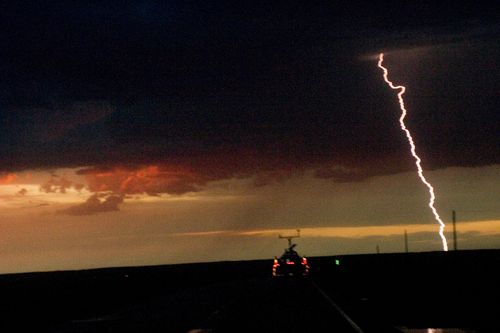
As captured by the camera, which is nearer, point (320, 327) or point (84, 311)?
point (320, 327)

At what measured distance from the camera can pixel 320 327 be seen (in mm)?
23453

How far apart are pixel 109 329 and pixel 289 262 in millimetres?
33265

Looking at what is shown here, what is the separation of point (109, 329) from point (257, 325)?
3635 millimetres

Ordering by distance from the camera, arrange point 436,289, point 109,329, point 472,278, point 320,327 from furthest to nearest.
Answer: point 472,278
point 436,289
point 109,329
point 320,327

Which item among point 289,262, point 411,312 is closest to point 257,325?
point 411,312

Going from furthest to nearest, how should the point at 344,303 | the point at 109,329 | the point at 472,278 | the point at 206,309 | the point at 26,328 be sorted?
the point at 472,278 < the point at 344,303 < the point at 206,309 < the point at 26,328 < the point at 109,329

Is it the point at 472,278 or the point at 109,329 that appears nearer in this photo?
the point at 109,329

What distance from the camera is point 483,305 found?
2972 cm

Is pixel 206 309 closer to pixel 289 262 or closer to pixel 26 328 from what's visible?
pixel 26 328

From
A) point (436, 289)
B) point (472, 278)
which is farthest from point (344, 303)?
point (472, 278)

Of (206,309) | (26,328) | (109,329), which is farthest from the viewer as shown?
(206,309)

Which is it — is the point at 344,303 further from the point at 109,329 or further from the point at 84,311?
the point at 109,329

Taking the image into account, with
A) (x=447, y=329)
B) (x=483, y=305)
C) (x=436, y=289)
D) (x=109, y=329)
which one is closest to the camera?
(x=447, y=329)

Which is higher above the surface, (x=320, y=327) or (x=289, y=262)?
(x=289, y=262)
